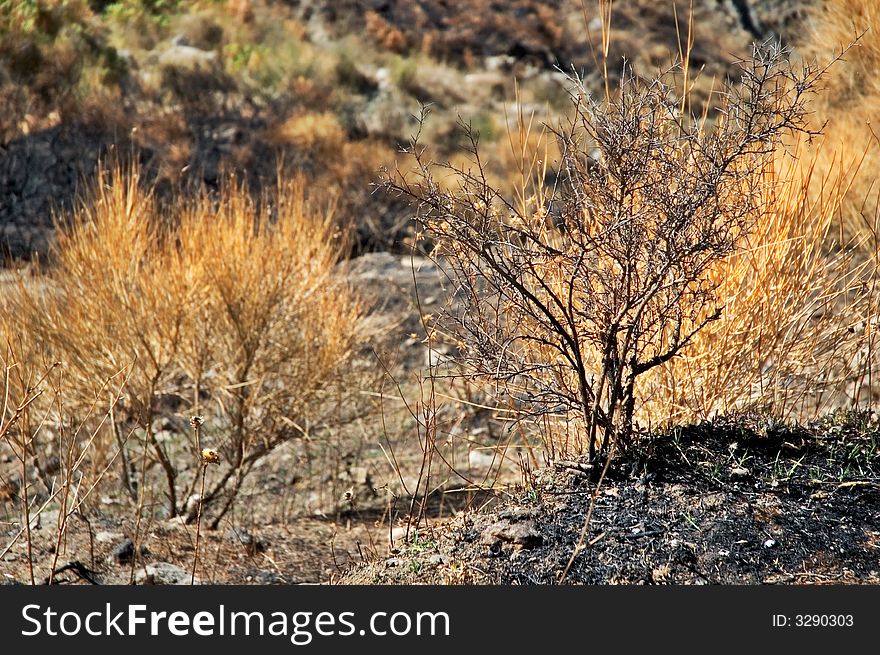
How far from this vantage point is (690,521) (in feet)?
9.34

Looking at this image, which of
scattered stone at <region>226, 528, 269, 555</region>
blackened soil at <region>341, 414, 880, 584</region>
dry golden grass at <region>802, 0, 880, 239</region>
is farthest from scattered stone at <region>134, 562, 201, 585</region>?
dry golden grass at <region>802, 0, 880, 239</region>

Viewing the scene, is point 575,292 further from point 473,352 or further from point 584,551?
point 584,551

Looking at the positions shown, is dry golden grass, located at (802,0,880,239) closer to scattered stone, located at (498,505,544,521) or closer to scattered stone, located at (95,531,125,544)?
scattered stone, located at (498,505,544,521)

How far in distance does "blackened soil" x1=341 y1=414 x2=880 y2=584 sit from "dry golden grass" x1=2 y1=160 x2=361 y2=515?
2.30 metres

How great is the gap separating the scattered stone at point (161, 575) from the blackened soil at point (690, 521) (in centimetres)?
93

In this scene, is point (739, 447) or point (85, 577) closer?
point (739, 447)

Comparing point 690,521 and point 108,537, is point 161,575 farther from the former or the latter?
point 690,521

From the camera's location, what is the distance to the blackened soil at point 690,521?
272cm

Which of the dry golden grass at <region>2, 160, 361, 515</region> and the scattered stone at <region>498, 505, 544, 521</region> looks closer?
the scattered stone at <region>498, 505, 544, 521</region>

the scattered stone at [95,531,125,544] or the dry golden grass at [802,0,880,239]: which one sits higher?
the dry golden grass at [802,0,880,239]

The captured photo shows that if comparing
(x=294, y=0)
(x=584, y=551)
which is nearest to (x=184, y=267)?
(x=584, y=551)

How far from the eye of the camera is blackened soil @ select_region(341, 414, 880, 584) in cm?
272

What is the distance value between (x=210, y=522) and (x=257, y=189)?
26.3 feet

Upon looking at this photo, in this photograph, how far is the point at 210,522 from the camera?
5.30 m
